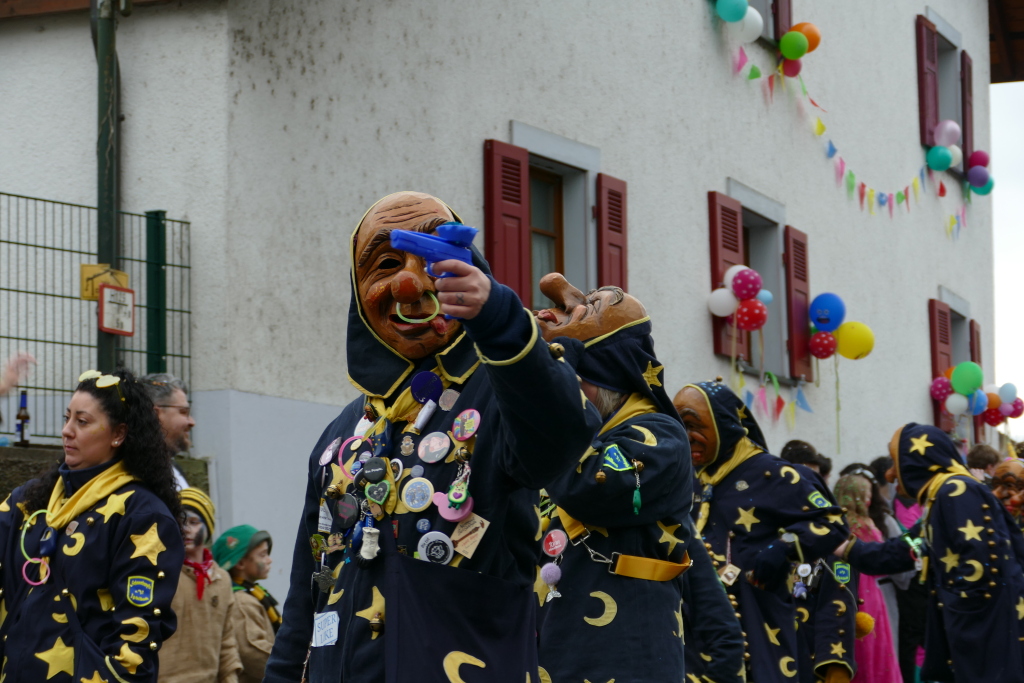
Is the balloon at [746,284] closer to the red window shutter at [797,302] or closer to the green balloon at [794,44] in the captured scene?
the red window shutter at [797,302]

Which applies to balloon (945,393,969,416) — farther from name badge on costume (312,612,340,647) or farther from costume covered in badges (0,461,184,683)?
name badge on costume (312,612,340,647)

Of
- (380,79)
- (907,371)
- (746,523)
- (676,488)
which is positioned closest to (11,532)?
(676,488)

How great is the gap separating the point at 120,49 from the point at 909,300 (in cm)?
1187

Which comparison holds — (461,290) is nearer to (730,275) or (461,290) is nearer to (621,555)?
(621,555)

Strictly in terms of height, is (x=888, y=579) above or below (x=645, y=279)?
below

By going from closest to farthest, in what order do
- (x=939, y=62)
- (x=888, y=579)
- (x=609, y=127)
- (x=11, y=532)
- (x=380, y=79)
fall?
(x=11, y=532), (x=380, y=79), (x=888, y=579), (x=609, y=127), (x=939, y=62)

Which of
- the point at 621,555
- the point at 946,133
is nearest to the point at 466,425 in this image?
the point at 621,555

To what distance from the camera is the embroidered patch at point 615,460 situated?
4.19 meters

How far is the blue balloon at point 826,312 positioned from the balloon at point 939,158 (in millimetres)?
4521

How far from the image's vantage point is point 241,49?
9.34 metres

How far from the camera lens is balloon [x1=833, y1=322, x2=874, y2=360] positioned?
51.3 ft

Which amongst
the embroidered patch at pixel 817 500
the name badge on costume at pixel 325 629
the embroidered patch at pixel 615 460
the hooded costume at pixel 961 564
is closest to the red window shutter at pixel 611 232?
the hooded costume at pixel 961 564

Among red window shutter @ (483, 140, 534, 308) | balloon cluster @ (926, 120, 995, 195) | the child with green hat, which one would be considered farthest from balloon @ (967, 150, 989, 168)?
the child with green hat

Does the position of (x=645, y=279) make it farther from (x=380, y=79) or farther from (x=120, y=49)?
(x=120, y=49)
